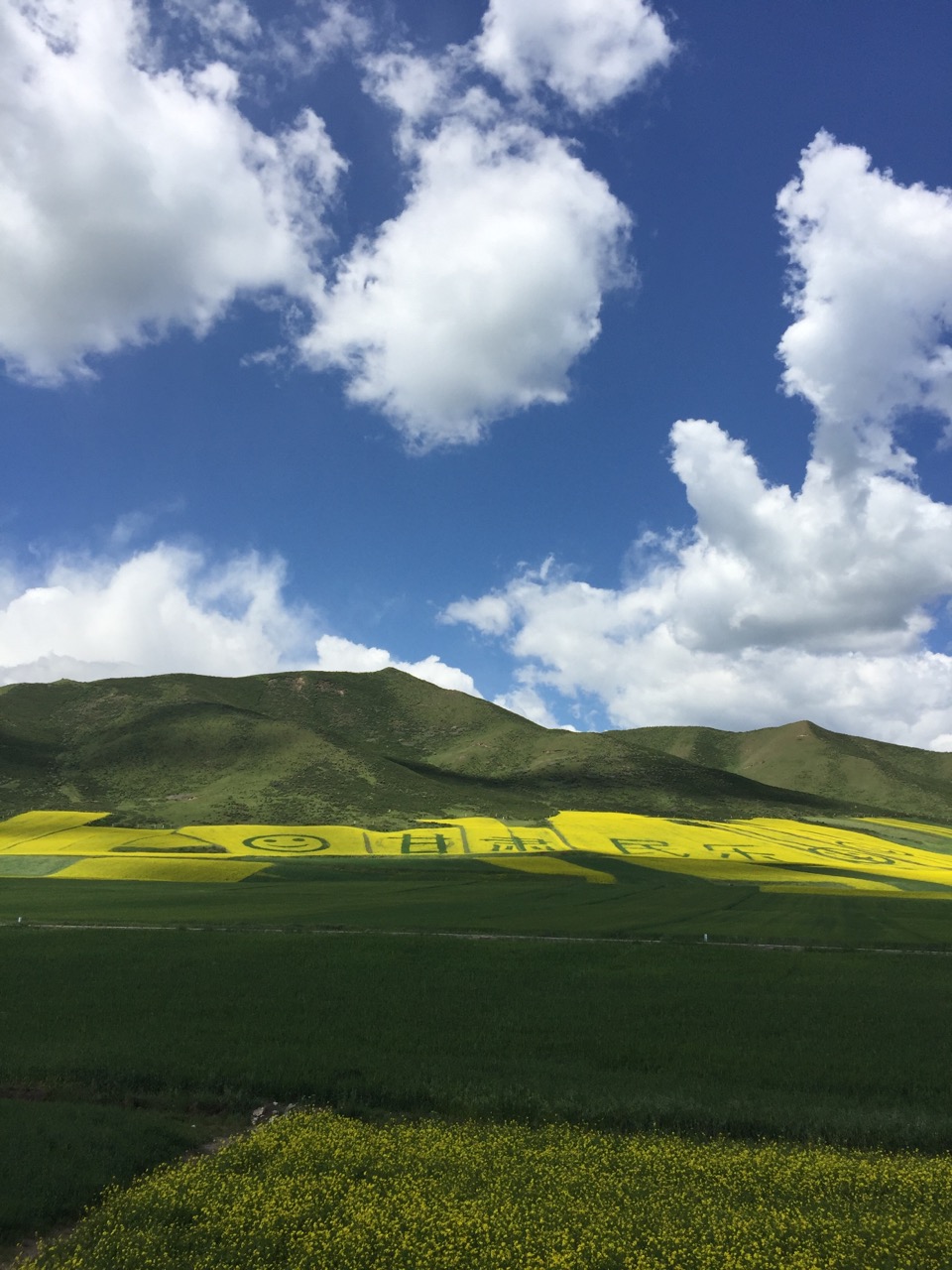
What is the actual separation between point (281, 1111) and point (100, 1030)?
9045mm

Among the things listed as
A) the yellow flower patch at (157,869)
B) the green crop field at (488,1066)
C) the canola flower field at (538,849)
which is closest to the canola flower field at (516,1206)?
the green crop field at (488,1066)

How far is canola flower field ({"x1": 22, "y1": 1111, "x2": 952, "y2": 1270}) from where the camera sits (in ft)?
34.4

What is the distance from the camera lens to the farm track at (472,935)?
137 feet

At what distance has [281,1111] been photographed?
1736cm

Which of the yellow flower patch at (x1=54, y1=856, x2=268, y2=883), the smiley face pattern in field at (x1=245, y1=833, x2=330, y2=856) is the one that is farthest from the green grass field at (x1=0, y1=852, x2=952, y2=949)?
the smiley face pattern in field at (x1=245, y1=833, x2=330, y2=856)

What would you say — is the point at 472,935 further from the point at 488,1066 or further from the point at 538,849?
the point at 538,849

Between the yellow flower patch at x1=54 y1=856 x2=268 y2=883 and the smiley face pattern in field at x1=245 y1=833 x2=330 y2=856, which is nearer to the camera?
the yellow flower patch at x1=54 y1=856 x2=268 y2=883

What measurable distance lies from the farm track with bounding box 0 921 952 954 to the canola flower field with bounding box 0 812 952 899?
27876 millimetres

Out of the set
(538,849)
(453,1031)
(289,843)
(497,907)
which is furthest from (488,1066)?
(289,843)

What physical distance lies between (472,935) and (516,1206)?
3442 centimetres

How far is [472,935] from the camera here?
44594 millimetres

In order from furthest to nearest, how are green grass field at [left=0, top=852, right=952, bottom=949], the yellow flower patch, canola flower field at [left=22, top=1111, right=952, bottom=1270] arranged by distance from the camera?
the yellow flower patch → green grass field at [left=0, top=852, right=952, bottom=949] → canola flower field at [left=22, top=1111, right=952, bottom=1270]

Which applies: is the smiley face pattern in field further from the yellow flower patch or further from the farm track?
the farm track

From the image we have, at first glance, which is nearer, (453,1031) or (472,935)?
(453,1031)
